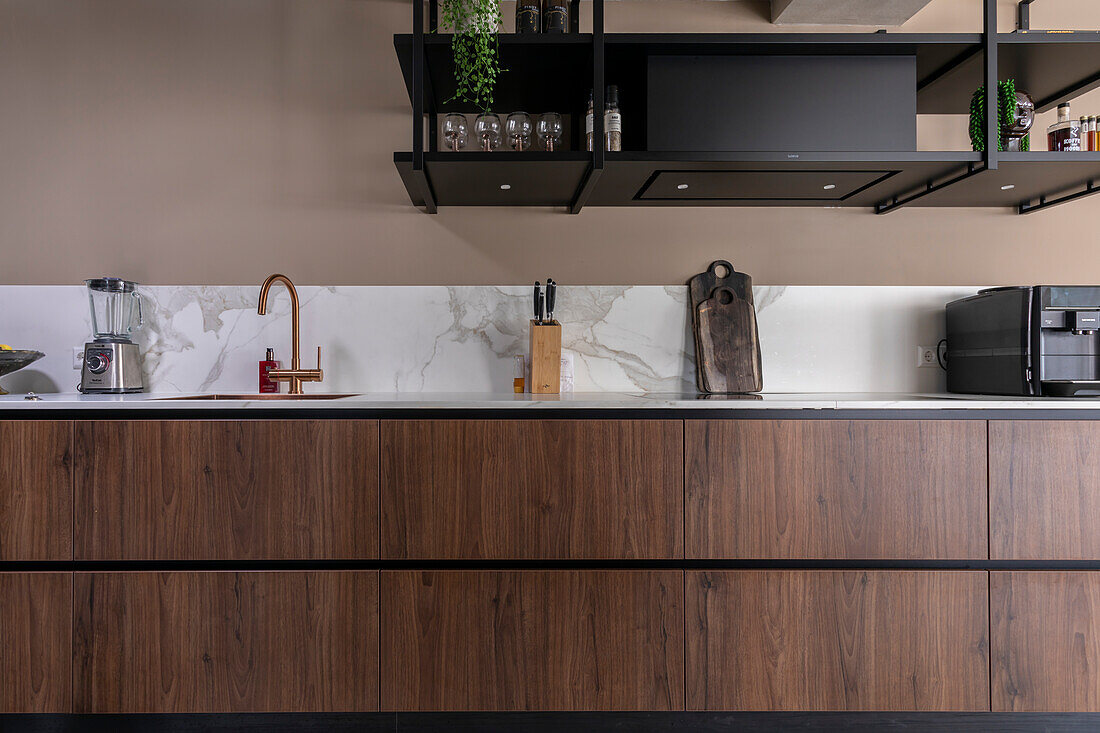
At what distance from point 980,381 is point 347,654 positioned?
2150mm

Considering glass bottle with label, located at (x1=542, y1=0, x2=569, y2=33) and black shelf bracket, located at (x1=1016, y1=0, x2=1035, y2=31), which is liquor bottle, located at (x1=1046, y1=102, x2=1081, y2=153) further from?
glass bottle with label, located at (x1=542, y1=0, x2=569, y2=33)

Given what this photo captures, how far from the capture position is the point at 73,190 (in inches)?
92.8

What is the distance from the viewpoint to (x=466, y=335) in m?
2.37

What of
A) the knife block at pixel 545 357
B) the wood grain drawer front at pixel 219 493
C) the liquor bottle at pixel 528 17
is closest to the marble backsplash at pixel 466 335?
the knife block at pixel 545 357

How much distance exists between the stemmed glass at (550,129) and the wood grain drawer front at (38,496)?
163 centimetres

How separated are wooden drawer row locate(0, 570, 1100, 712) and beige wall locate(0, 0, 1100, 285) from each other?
3.66 ft

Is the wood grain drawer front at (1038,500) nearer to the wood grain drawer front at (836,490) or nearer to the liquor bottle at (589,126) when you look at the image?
the wood grain drawer front at (836,490)

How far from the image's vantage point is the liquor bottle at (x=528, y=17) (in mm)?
2037

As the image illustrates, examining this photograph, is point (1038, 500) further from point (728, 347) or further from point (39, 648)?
point (39, 648)

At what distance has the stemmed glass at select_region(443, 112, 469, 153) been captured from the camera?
211 cm

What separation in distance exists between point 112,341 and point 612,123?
1802 millimetres

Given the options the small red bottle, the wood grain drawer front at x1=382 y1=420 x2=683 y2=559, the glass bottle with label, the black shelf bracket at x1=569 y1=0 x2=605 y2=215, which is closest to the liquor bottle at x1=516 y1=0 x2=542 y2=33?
the glass bottle with label

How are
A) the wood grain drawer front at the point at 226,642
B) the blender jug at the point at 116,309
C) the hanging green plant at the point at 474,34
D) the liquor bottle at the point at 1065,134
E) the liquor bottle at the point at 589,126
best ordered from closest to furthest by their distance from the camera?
the wood grain drawer front at the point at 226,642
the hanging green plant at the point at 474,34
the liquor bottle at the point at 589,126
the liquor bottle at the point at 1065,134
the blender jug at the point at 116,309

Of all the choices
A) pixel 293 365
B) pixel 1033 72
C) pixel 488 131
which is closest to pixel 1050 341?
pixel 1033 72
